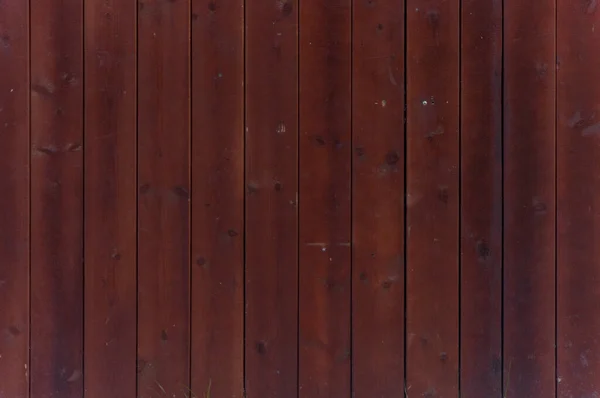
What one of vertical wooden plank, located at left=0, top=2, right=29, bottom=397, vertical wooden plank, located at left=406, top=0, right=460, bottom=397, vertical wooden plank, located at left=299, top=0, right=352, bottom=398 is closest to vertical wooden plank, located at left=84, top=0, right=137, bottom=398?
vertical wooden plank, located at left=0, top=2, right=29, bottom=397

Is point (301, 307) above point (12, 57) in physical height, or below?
below

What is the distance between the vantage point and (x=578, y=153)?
1.63 m

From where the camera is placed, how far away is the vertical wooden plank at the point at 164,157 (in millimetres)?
1659

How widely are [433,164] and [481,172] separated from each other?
6.0 inches

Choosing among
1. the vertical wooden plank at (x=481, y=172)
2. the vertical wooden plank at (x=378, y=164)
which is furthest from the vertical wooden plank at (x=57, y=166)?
the vertical wooden plank at (x=481, y=172)

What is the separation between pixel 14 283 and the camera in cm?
168

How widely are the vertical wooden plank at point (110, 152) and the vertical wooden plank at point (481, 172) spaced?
1060 millimetres

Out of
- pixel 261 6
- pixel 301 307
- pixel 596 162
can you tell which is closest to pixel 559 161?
pixel 596 162

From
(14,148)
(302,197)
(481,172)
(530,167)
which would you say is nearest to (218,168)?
(302,197)

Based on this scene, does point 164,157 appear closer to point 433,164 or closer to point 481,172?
point 433,164

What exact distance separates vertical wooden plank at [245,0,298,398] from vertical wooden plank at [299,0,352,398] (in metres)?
0.03

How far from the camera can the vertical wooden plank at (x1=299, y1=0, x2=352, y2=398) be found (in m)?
1.64

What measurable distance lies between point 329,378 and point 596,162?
3.57ft

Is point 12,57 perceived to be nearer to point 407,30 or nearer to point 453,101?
point 407,30
